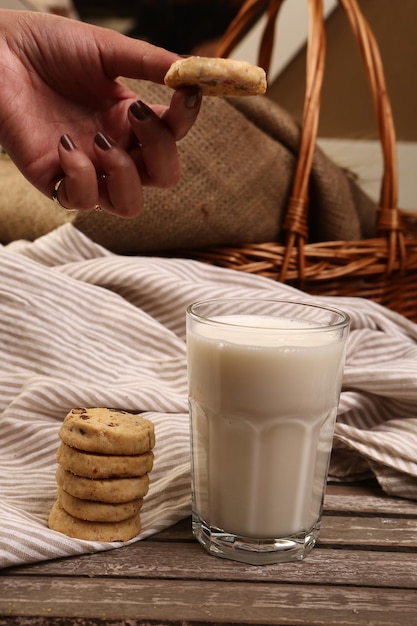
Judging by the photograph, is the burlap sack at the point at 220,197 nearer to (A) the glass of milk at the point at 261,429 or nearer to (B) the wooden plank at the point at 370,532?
(A) the glass of milk at the point at 261,429

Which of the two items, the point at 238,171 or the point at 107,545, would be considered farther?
the point at 238,171

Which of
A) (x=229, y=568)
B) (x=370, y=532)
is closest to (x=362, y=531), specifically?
(x=370, y=532)

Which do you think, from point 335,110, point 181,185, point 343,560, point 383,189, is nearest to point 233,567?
point 343,560

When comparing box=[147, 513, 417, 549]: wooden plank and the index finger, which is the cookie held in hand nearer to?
the index finger

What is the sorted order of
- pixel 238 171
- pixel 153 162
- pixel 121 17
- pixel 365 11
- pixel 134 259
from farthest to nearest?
pixel 121 17 < pixel 365 11 < pixel 238 171 < pixel 134 259 < pixel 153 162

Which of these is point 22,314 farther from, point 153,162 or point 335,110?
point 335,110

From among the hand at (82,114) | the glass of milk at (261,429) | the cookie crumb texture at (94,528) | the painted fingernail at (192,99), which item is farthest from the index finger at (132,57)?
the cookie crumb texture at (94,528)
